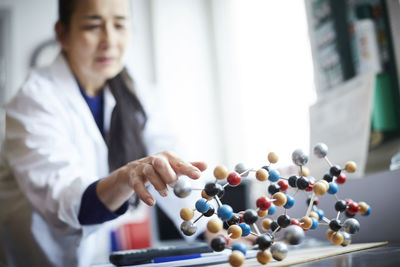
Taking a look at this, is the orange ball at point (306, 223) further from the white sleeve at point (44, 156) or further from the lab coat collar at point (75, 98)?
the lab coat collar at point (75, 98)

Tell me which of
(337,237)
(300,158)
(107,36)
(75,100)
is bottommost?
(337,237)

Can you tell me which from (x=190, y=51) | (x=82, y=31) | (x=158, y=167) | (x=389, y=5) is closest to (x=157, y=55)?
(x=190, y=51)

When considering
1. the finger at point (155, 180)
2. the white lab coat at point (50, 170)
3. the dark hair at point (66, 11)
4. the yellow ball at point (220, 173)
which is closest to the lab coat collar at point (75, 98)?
the white lab coat at point (50, 170)

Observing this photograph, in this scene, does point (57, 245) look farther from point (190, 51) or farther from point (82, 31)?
point (190, 51)

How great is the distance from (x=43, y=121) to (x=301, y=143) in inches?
48.3

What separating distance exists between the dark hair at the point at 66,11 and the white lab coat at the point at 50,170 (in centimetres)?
11

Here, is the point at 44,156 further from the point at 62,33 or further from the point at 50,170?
the point at 62,33

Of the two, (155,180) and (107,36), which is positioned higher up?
(107,36)

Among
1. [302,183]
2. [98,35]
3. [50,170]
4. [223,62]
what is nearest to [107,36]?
[98,35]

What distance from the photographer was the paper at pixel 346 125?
750mm

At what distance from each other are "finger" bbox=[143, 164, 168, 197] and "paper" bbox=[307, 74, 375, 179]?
416 millimetres

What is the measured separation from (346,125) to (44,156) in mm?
644

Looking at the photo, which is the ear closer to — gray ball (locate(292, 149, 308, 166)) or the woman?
the woman

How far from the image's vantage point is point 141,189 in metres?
0.49
